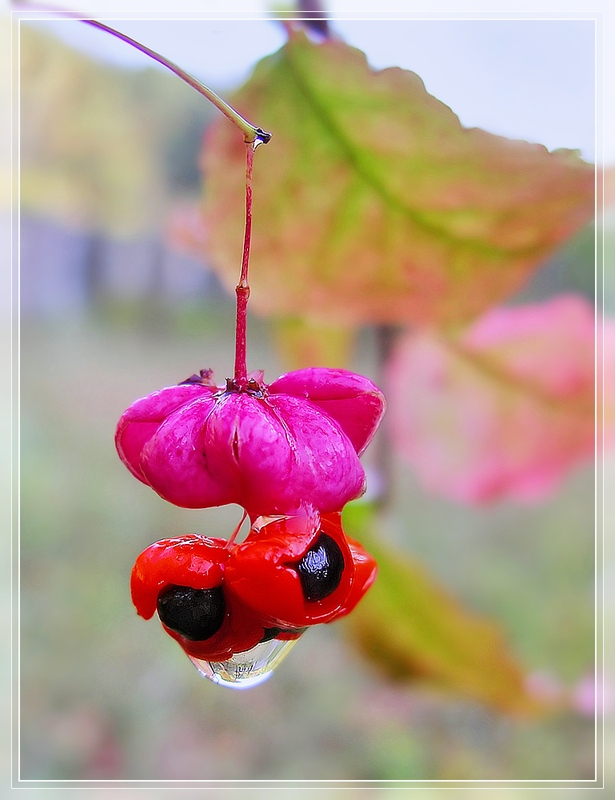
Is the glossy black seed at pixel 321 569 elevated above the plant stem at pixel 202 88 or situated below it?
below

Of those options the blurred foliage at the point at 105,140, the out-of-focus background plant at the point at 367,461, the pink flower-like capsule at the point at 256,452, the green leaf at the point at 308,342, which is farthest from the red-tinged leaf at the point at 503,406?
the pink flower-like capsule at the point at 256,452

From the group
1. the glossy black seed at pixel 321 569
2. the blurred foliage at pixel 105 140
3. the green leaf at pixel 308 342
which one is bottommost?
the glossy black seed at pixel 321 569

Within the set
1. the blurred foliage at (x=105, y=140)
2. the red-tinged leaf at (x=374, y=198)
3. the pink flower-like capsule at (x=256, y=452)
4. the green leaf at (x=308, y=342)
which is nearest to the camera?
the pink flower-like capsule at (x=256, y=452)

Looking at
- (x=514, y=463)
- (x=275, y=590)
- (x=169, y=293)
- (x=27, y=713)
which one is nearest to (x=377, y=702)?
(x=514, y=463)

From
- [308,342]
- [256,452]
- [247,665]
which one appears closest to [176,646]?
[308,342]

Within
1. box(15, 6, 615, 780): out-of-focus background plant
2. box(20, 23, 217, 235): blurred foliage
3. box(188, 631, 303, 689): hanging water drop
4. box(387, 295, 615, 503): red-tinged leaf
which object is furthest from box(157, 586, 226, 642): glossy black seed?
box(20, 23, 217, 235): blurred foliage

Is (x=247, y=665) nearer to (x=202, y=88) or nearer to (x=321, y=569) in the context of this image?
(x=321, y=569)

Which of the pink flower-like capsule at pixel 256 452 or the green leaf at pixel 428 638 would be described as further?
the green leaf at pixel 428 638

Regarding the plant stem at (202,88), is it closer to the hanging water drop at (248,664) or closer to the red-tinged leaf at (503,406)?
the hanging water drop at (248,664)

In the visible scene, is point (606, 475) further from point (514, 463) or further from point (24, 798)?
point (24, 798)

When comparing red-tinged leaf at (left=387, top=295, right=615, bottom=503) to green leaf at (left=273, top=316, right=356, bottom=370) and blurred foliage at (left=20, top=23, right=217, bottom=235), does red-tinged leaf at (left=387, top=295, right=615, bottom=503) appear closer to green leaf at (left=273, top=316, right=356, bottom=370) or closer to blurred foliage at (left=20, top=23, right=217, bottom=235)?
green leaf at (left=273, top=316, right=356, bottom=370)
